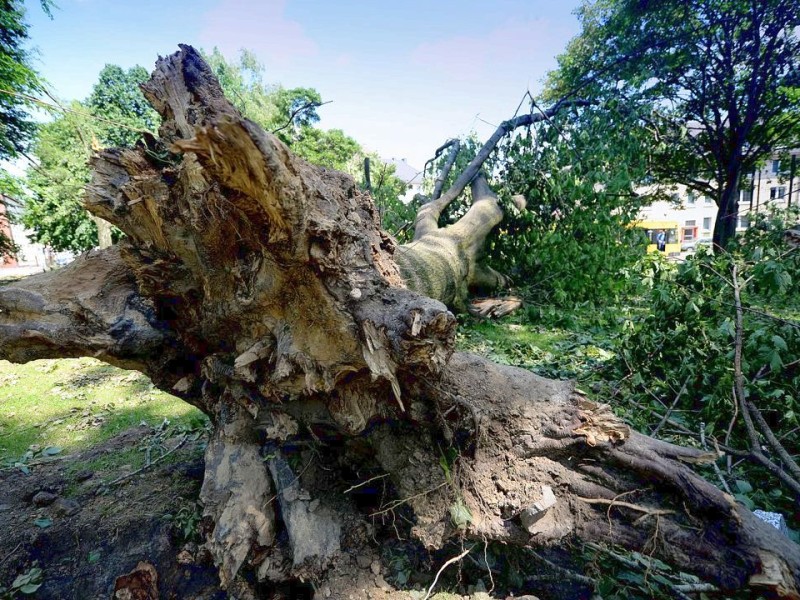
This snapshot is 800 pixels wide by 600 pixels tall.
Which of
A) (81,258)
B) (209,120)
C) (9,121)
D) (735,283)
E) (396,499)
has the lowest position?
(396,499)

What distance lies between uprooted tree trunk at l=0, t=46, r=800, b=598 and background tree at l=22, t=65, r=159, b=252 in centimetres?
1245

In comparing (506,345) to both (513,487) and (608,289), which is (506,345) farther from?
(513,487)

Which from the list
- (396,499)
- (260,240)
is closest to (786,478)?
(396,499)

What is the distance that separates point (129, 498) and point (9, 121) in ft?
52.1

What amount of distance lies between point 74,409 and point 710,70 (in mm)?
14891

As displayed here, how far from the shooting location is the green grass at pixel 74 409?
304 cm

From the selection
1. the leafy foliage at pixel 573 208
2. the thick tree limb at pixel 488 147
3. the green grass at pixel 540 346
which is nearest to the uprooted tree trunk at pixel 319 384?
the green grass at pixel 540 346

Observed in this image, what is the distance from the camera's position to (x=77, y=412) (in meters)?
3.61

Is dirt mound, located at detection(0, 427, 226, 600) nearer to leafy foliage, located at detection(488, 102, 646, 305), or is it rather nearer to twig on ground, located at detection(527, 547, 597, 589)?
twig on ground, located at detection(527, 547, 597, 589)

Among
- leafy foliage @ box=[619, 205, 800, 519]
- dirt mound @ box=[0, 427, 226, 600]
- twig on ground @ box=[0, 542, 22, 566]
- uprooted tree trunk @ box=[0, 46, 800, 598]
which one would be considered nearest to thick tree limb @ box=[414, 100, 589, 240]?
leafy foliage @ box=[619, 205, 800, 519]

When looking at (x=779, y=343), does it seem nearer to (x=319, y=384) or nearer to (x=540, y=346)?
(x=540, y=346)

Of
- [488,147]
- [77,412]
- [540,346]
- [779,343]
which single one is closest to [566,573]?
[779,343]

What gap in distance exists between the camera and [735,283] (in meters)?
2.57

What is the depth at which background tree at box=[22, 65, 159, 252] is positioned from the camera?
42.7 feet
